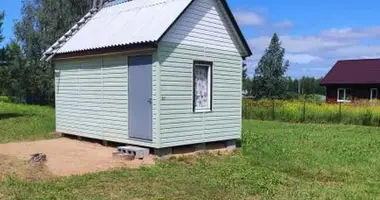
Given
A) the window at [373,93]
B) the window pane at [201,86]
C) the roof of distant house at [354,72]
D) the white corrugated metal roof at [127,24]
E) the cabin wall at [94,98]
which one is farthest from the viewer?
the roof of distant house at [354,72]

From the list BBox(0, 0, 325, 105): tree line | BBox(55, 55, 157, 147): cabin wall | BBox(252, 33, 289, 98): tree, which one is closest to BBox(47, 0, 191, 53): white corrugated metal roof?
BBox(55, 55, 157, 147): cabin wall

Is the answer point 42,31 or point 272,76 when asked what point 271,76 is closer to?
point 272,76

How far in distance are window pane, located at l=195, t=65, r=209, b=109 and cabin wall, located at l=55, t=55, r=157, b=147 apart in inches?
59.7

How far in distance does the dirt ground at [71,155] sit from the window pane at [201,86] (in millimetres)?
2105

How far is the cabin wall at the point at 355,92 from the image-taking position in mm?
37956

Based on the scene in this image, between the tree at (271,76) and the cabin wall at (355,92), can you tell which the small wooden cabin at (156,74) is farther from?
the tree at (271,76)

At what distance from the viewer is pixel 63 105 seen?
1459 centimetres

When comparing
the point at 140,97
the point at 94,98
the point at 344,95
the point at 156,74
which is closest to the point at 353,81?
the point at 344,95

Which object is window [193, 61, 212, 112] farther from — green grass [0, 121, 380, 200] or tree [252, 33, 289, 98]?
tree [252, 33, 289, 98]

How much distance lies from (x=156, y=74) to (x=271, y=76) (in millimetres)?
37409

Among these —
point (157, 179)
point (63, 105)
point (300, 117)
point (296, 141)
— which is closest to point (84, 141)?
point (63, 105)

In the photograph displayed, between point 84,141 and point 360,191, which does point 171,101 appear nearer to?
point 84,141

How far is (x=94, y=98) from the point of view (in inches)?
514

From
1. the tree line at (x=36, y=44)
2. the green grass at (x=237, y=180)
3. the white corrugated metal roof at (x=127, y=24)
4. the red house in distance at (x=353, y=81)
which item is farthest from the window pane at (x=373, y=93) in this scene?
the white corrugated metal roof at (x=127, y=24)
